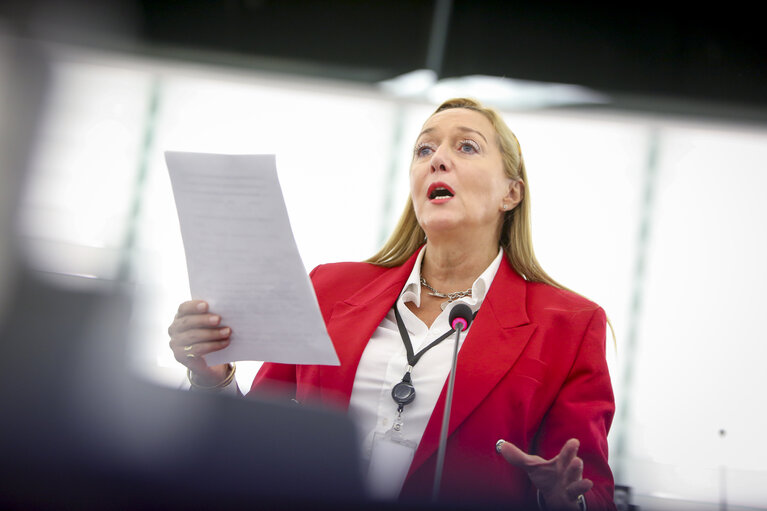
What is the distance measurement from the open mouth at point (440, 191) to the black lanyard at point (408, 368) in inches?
11.5

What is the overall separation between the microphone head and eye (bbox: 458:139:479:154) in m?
0.68

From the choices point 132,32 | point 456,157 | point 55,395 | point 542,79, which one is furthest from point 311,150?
point 55,395

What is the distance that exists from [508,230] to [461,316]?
2.50ft

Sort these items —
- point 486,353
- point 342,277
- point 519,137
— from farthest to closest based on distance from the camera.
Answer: point 519,137 → point 342,277 → point 486,353

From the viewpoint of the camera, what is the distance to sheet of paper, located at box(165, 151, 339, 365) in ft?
3.76

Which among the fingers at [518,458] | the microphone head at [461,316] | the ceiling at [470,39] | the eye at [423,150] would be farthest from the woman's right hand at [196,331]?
the ceiling at [470,39]

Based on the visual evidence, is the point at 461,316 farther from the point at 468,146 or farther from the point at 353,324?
the point at 468,146

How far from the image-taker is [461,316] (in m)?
1.17

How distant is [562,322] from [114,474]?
3.88ft

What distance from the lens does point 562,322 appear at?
154 cm

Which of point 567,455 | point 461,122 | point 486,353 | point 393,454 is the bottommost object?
point 393,454

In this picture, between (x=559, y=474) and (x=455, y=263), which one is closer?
(x=559, y=474)

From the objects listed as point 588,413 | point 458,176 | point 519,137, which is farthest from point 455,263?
point 519,137

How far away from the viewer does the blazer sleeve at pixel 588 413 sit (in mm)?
1304
